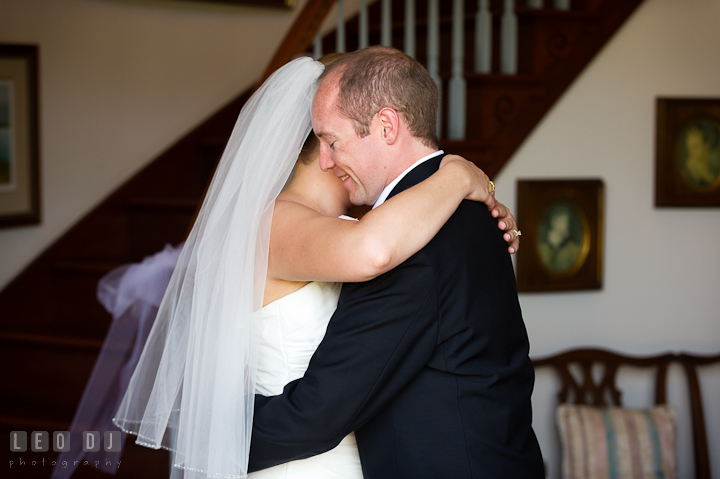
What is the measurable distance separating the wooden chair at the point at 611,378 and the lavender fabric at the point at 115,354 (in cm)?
194

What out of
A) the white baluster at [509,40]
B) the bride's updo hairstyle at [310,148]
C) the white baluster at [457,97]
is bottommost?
the bride's updo hairstyle at [310,148]

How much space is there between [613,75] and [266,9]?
2505mm

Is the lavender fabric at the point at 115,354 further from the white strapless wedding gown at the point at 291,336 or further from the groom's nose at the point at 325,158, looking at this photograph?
the groom's nose at the point at 325,158

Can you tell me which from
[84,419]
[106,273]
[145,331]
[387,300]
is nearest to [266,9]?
[106,273]

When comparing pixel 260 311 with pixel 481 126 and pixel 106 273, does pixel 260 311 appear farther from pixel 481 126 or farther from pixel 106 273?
pixel 106 273

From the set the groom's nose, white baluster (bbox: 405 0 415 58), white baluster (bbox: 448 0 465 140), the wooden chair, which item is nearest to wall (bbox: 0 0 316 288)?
white baluster (bbox: 405 0 415 58)

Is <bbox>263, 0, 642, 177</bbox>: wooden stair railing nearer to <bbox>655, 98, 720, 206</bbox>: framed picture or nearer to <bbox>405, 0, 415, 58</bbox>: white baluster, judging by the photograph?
<bbox>405, 0, 415, 58</bbox>: white baluster

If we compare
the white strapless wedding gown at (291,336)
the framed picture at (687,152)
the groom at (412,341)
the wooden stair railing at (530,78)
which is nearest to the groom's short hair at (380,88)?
the groom at (412,341)

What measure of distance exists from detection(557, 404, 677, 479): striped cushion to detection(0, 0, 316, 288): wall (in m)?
2.96

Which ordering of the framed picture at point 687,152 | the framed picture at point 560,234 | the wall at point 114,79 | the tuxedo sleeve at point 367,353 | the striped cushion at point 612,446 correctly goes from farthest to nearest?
1. the wall at point 114,79
2. the framed picture at point 687,152
3. the framed picture at point 560,234
4. the striped cushion at point 612,446
5. the tuxedo sleeve at point 367,353

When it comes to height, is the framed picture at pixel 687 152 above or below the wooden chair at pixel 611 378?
above

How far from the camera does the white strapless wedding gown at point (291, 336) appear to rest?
5.41 ft

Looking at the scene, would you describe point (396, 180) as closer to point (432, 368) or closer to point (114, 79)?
point (432, 368)

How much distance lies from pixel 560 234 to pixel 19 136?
294 centimetres
